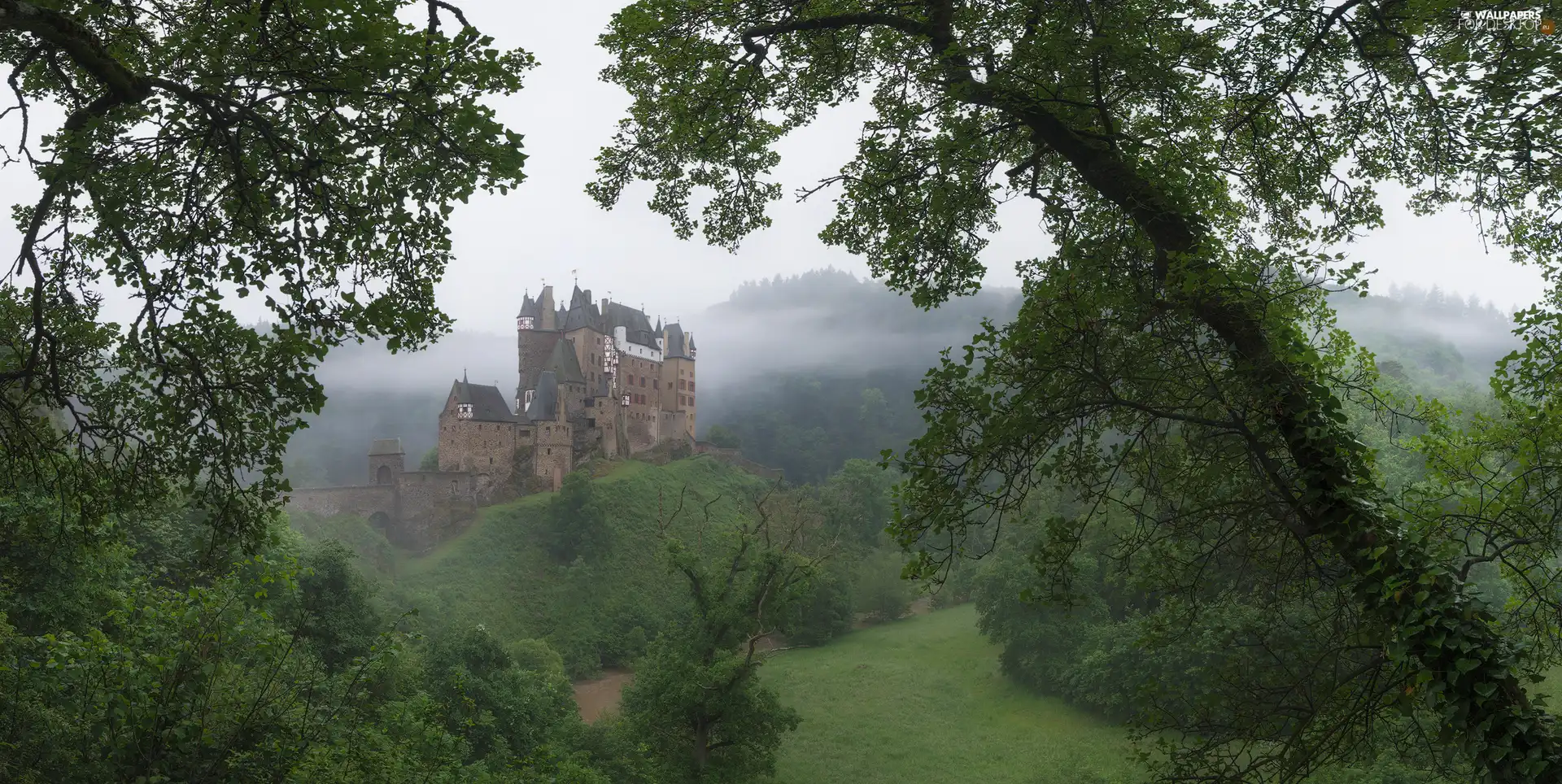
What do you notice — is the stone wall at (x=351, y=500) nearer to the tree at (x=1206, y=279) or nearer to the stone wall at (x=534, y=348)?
the stone wall at (x=534, y=348)

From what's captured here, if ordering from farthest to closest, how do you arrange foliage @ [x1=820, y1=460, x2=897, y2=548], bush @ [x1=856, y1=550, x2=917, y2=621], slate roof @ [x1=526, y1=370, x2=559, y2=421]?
slate roof @ [x1=526, y1=370, x2=559, y2=421], foliage @ [x1=820, y1=460, x2=897, y2=548], bush @ [x1=856, y1=550, x2=917, y2=621]

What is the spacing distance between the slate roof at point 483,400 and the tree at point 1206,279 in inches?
1812

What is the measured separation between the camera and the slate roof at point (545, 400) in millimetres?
53438

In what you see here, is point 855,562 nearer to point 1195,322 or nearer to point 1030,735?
point 1030,735

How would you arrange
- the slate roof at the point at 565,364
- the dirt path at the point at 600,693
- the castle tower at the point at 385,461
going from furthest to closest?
the slate roof at the point at 565,364 < the castle tower at the point at 385,461 < the dirt path at the point at 600,693

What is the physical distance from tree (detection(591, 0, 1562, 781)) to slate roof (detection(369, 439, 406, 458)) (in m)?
47.8

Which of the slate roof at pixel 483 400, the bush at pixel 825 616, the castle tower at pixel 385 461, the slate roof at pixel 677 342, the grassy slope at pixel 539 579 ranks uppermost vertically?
the slate roof at pixel 677 342

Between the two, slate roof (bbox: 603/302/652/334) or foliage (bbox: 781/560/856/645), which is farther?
slate roof (bbox: 603/302/652/334)

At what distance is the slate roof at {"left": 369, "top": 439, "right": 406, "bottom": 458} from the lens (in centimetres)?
5212

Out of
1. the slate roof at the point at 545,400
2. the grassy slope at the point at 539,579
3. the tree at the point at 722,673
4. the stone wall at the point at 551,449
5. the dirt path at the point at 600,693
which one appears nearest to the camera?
the tree at the point at 722,673

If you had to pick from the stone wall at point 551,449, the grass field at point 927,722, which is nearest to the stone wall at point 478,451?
the stone wall at point 551,449

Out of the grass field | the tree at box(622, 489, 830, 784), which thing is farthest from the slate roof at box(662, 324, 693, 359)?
the tree at box(622, 489, 830, 784)

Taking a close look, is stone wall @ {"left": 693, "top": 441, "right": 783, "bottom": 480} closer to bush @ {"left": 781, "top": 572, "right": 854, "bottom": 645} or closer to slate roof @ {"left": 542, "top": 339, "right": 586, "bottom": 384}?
slate roof @ {"left": 542, "top": 339, "right": 586, "bottom": 384}

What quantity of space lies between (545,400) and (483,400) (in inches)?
132
